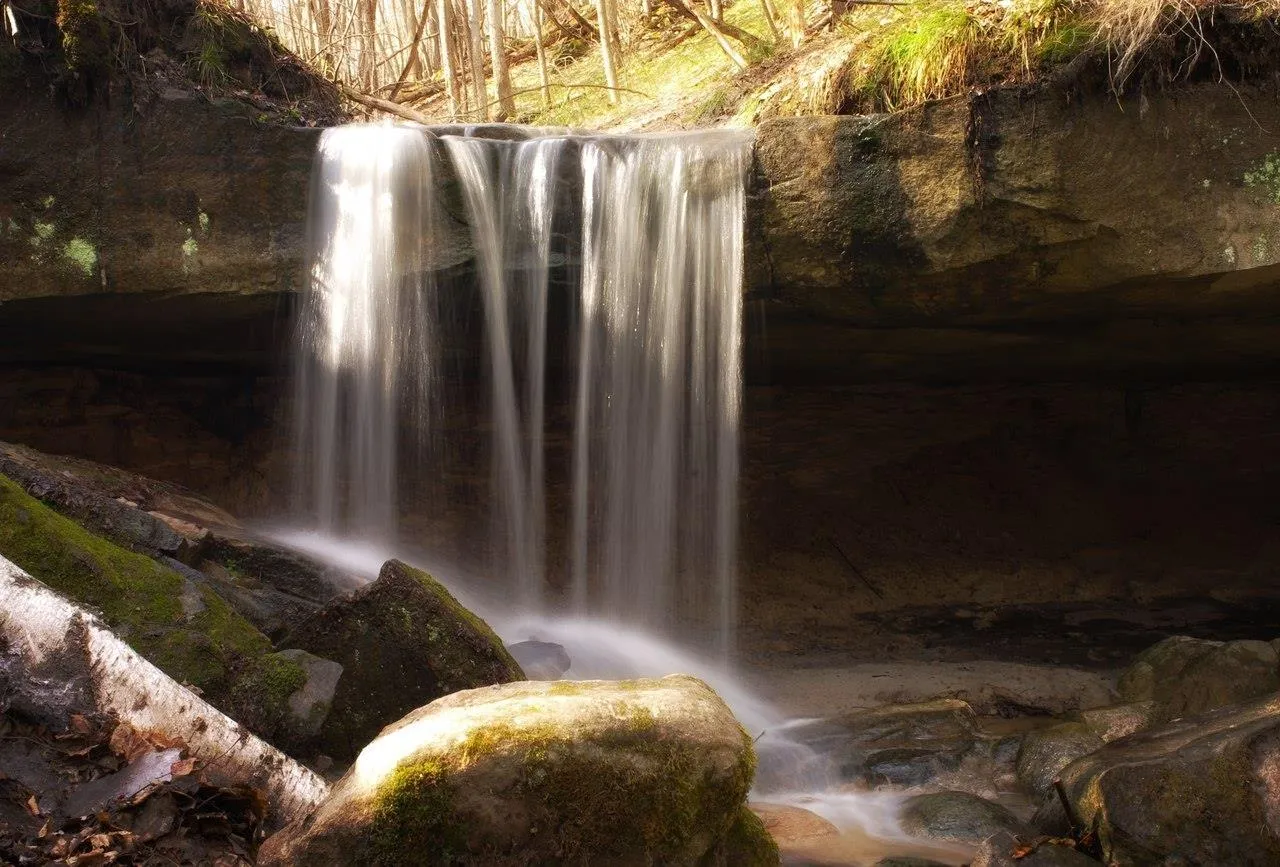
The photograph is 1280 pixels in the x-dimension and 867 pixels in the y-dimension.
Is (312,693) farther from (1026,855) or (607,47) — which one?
(607,47)

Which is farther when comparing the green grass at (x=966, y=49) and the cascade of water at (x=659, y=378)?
the cascade of water at (x=659, y=378)

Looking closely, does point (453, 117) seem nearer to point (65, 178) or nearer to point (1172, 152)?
point (65, 178)

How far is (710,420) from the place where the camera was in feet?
24.5

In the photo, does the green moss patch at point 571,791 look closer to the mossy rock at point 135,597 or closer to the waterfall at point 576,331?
the mossy rock at point 135,597

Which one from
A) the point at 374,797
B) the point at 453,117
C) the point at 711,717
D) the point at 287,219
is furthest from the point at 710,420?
the point at 453,117

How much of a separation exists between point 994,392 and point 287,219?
6.25 m

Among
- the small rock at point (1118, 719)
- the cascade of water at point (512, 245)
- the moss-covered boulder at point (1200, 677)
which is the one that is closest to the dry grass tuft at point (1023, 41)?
the cascade of water at point (512, 245)

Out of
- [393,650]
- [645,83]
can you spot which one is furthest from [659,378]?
[645,83]

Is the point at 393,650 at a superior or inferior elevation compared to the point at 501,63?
inferior

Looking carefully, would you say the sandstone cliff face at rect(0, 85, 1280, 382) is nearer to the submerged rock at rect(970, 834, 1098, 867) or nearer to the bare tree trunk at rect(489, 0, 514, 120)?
A: the submerged rock at rect(970, 834, 1098, 867)

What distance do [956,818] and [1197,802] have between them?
1310mm

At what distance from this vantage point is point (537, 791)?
278 centimetres

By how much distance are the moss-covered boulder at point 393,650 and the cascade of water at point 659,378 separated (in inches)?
130

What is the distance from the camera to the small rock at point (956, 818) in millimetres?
4605
